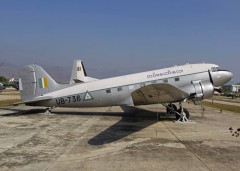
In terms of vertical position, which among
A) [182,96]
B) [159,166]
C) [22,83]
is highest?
[22,83]

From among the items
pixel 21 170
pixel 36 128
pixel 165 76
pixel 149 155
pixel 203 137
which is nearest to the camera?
pixel 21 170

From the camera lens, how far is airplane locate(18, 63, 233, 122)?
19.7m

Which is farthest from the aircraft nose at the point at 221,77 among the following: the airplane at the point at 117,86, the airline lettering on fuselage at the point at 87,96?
the airline lettering on fuselage at the point at 87,96

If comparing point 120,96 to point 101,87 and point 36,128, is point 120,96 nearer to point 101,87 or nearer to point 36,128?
point 101,87

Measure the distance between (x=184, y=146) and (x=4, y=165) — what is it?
23.5ft

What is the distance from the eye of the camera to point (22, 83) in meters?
20.8

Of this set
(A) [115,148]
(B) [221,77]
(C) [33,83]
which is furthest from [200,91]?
(C) [33,83]

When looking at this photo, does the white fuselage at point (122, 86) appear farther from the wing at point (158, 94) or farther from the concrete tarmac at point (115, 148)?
the concrete tarmac at point (115, 148)

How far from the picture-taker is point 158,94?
16859mm

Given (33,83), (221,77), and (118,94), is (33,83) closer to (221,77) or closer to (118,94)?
(118,94)

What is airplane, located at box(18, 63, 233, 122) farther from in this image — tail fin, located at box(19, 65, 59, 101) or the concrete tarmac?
the concrete tarmac

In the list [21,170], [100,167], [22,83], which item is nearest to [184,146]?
[100,167]

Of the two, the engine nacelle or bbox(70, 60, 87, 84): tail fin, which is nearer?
the engine nacelle

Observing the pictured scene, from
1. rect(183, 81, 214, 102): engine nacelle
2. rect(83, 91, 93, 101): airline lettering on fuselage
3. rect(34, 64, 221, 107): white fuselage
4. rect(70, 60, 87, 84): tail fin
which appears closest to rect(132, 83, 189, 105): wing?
rect(183, 81, 214, 102): engine nacelle
